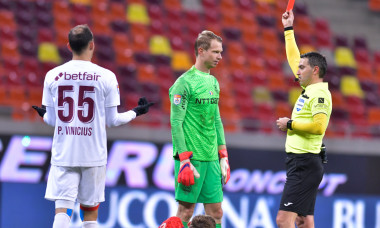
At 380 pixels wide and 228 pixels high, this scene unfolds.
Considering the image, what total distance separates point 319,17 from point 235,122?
7.46m

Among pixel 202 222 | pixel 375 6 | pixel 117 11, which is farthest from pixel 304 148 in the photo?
pixel 375 6

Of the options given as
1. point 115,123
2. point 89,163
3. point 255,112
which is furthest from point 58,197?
point 255,112

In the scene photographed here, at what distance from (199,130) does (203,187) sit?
19.7 inches

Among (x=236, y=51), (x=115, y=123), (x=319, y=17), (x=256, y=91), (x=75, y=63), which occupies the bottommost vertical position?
(x=115, y=123)

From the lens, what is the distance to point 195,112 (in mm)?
6438

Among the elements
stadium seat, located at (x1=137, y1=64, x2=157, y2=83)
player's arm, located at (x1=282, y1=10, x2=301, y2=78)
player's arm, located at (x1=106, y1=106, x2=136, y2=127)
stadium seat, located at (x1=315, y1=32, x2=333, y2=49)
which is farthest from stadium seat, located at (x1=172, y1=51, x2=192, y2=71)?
player's arm, located at (x1=106, y1=106, x2=136, y2=127)

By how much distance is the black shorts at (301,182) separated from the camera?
654 centimetres

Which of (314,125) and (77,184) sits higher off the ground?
(314,125)

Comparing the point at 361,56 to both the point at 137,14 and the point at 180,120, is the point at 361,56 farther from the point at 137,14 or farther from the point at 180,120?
the point at 180,120

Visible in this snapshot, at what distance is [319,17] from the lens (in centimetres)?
1798

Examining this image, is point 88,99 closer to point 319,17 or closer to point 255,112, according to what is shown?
point 255,112

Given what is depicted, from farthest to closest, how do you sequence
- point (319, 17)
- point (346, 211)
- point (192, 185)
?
point (319, 17) < point (346, 211) < point (192, 185)

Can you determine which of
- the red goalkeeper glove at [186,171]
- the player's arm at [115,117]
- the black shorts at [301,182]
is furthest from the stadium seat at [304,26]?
the player's arm at [115,117]

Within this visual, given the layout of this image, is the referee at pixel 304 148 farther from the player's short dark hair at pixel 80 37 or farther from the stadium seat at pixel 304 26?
the stadium seat at pixel 304 26
